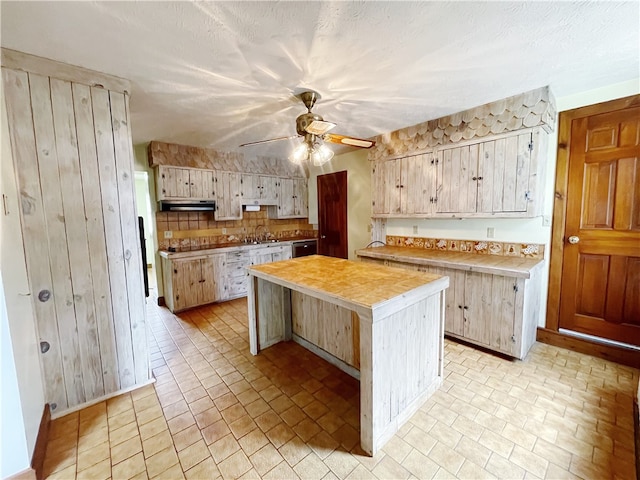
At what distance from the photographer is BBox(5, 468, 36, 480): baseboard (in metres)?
1.35

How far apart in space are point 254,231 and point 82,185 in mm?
3296

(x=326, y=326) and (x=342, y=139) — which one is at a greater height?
(x=342, y=139)

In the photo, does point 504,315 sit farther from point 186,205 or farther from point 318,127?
point 186,205

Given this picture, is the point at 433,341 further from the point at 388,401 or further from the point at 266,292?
the point at 266,292

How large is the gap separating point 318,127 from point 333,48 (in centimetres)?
53

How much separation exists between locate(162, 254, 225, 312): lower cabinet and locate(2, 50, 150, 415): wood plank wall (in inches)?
65.7

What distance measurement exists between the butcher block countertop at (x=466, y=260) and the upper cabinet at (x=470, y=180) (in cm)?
46

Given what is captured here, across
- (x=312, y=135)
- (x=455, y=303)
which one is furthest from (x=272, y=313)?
(x=455, y=303)

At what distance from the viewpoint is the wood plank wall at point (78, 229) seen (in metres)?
1.78

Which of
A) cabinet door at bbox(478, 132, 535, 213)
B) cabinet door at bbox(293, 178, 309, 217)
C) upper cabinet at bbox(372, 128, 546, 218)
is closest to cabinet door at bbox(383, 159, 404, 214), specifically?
upper cabinet at bbox(372, 128, 546, 218)

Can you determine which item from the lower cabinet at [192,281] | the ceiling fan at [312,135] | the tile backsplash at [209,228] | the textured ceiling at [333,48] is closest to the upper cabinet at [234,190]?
the tile backsplash at [209,228]

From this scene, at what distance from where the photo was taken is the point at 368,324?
1524 millimetres

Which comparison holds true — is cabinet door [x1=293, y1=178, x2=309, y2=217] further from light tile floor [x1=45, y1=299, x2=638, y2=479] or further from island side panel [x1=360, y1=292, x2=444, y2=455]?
island side panel [x1=360, y1=292, x2=444, y2=455]

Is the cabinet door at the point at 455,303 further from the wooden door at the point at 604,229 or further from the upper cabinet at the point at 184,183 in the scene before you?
the upper cabinet at the point at 184,183
